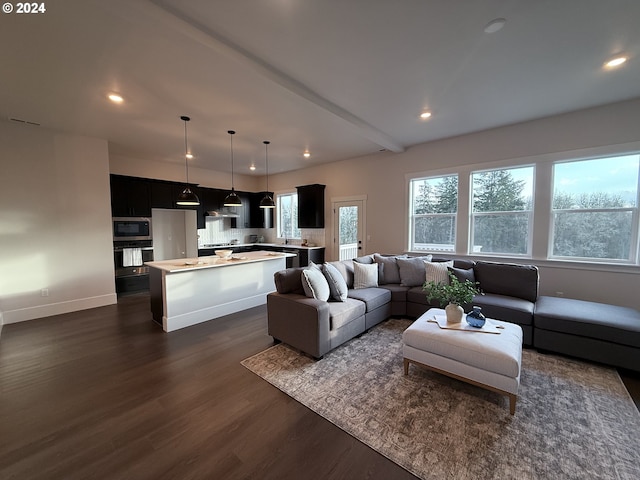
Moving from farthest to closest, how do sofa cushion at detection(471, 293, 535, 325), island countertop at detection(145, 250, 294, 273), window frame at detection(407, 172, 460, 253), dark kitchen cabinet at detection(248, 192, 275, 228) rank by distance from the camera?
dark kitchen cabinet at detection(248, 192, 275, 228) → window frame at detection(407, 172, 460, 253) → island countertop at detection(145, 250, 294, 273) → sofa cushion at detection(471, 293, 535, 325)

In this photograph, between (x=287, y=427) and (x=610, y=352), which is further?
(x=610, y=352)

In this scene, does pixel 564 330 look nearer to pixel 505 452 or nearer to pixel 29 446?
pixel 505 452

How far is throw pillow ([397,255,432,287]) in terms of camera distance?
4.16 metres

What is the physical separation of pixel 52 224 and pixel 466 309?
661 centimetres

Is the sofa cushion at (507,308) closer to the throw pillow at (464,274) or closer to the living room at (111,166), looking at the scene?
the throw pillow at (464,274)

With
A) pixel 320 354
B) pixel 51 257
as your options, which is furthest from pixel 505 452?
pixel 51 257

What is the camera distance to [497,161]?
4.34 metres

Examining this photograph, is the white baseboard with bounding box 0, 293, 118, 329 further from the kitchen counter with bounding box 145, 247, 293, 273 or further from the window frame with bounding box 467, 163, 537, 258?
the window frame with bounding box 467, 163, 537, 258

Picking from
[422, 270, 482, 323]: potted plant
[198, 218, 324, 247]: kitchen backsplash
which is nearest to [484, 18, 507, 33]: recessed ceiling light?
[422, 270, 482, 323]: potted plant

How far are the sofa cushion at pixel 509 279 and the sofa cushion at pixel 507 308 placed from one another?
125 millimetres

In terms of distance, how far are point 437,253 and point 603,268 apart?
2.23 meters

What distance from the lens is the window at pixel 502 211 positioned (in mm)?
4215

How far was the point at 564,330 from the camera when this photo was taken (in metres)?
2.80

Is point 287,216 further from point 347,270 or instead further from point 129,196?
point 347,270
